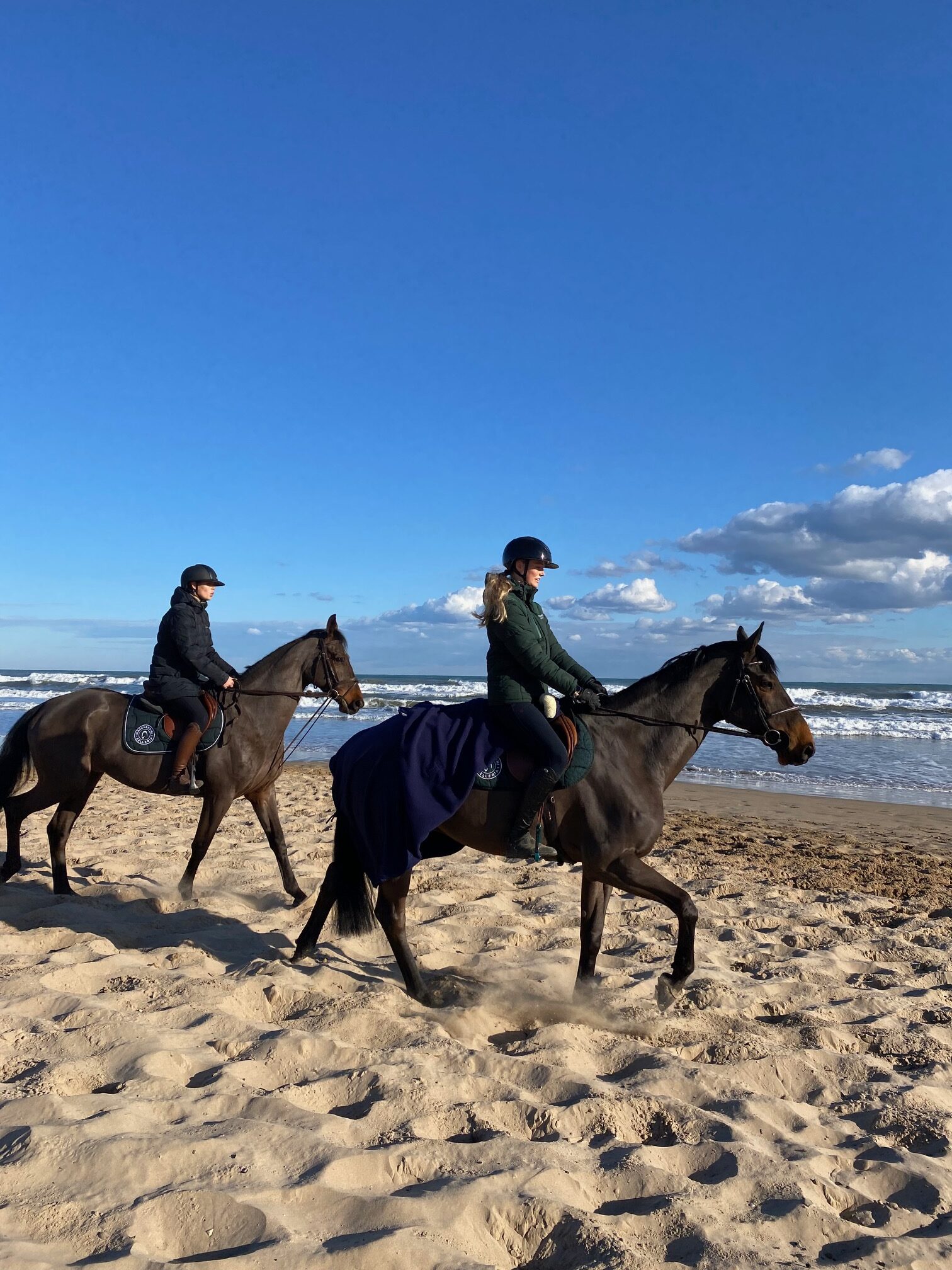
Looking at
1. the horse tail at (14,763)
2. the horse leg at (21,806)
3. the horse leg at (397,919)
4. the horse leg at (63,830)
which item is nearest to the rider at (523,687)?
the horse leg at (397,919)

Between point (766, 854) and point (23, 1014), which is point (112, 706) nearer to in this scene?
point (23, 1014)

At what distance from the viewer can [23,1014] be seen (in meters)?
4.04

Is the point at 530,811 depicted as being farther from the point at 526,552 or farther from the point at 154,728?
the point at 154,728

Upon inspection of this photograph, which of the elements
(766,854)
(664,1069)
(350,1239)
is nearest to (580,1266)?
(350,1239)

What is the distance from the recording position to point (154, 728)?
6863mm

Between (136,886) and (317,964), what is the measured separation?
103 inches

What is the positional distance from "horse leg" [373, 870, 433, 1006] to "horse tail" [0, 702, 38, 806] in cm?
371

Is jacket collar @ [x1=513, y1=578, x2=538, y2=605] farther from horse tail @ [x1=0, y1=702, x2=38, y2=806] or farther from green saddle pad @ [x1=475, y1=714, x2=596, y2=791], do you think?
horse tail @ [x1=0, y1=702, x2=38, y2=806]

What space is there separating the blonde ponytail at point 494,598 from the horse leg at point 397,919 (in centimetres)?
154

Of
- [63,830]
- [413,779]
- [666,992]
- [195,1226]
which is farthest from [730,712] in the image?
[63,830]

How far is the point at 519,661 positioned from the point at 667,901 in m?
1.59

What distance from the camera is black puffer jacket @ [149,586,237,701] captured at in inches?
270

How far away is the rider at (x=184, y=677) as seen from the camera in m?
6.80

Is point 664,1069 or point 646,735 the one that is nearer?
point 664,1069
